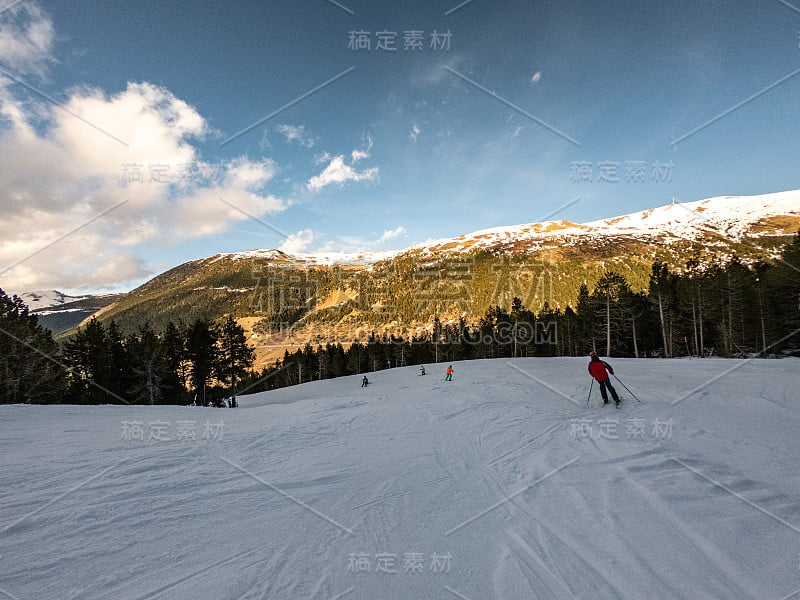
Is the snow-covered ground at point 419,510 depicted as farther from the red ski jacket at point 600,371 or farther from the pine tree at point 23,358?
the pine tree at point 23,358

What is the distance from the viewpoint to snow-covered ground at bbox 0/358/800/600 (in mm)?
3535

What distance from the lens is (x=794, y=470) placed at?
5.55 meters

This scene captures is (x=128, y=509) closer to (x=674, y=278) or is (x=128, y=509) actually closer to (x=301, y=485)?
(x=301, y=485)

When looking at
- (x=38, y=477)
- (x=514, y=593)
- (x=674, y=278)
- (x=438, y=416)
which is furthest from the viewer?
(x=674, y=278)

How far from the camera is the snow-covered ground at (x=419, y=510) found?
3535 mm

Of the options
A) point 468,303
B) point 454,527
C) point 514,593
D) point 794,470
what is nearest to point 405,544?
point 454,527

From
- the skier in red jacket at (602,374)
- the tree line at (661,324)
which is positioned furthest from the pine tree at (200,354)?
the skier in red jacket at (602,374)

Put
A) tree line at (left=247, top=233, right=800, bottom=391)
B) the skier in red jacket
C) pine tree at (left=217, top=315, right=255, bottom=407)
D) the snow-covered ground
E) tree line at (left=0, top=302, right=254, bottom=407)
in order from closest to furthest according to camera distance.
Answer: the snow-covered ground
the skier in red jacket
tree line at (left=0, top=302, right=254, bottom=407)
tree line at (left=247, top=233, right=800, bottom=391)
pine tree at (left=217, top=315, right=255, bottom=407)

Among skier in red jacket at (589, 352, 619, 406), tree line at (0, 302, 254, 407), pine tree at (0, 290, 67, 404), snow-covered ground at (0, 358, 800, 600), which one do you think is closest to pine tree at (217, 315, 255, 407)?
tree line at (0, 302, 254, 407)

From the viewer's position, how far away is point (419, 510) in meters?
5.15

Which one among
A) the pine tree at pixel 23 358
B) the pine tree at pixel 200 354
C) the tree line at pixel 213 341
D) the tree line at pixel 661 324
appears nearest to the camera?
the pine tree at pixel 23 358

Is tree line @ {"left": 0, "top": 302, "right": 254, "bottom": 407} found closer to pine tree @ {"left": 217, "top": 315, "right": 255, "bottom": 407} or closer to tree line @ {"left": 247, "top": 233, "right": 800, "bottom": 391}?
pine tree @ {"left": 217, "top": 315, "right": 255, "bottom": 407}

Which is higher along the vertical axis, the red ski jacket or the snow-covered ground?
the red ski jacket

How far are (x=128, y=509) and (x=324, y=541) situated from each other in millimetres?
3105
